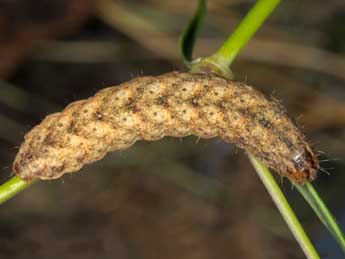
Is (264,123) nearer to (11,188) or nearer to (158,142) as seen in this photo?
(11,188)

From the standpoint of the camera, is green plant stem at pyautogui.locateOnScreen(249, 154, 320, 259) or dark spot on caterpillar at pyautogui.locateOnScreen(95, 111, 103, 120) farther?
dark spot on caterpillar at pyautogui.locateOnScreen(95, 111, 103, 120)

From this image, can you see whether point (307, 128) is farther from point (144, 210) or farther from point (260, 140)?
point (260, 140)

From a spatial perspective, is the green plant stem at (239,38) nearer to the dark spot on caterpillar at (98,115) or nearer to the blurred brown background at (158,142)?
the dark spot on caterpillar at (98,115)

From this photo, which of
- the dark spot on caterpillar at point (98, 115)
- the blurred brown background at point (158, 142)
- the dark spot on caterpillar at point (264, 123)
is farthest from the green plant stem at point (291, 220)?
the blurred brown background at point (158, 142)

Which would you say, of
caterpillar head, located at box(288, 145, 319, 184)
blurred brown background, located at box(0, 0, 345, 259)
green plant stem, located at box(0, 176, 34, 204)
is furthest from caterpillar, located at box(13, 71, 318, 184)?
blurred brown background, located at box(0, 0, 345, 259)

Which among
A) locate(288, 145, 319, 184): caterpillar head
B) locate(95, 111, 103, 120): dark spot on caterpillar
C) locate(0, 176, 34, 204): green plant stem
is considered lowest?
locate(288, 145, 319, 184): caterpillar head

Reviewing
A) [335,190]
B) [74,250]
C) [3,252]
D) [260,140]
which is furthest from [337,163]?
[260,140]

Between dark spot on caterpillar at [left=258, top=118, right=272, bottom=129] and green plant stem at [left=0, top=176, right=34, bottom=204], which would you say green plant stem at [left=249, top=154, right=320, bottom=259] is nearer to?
dark spot on caterpillar at [left=258, top=118, right=272, bottom=129]
